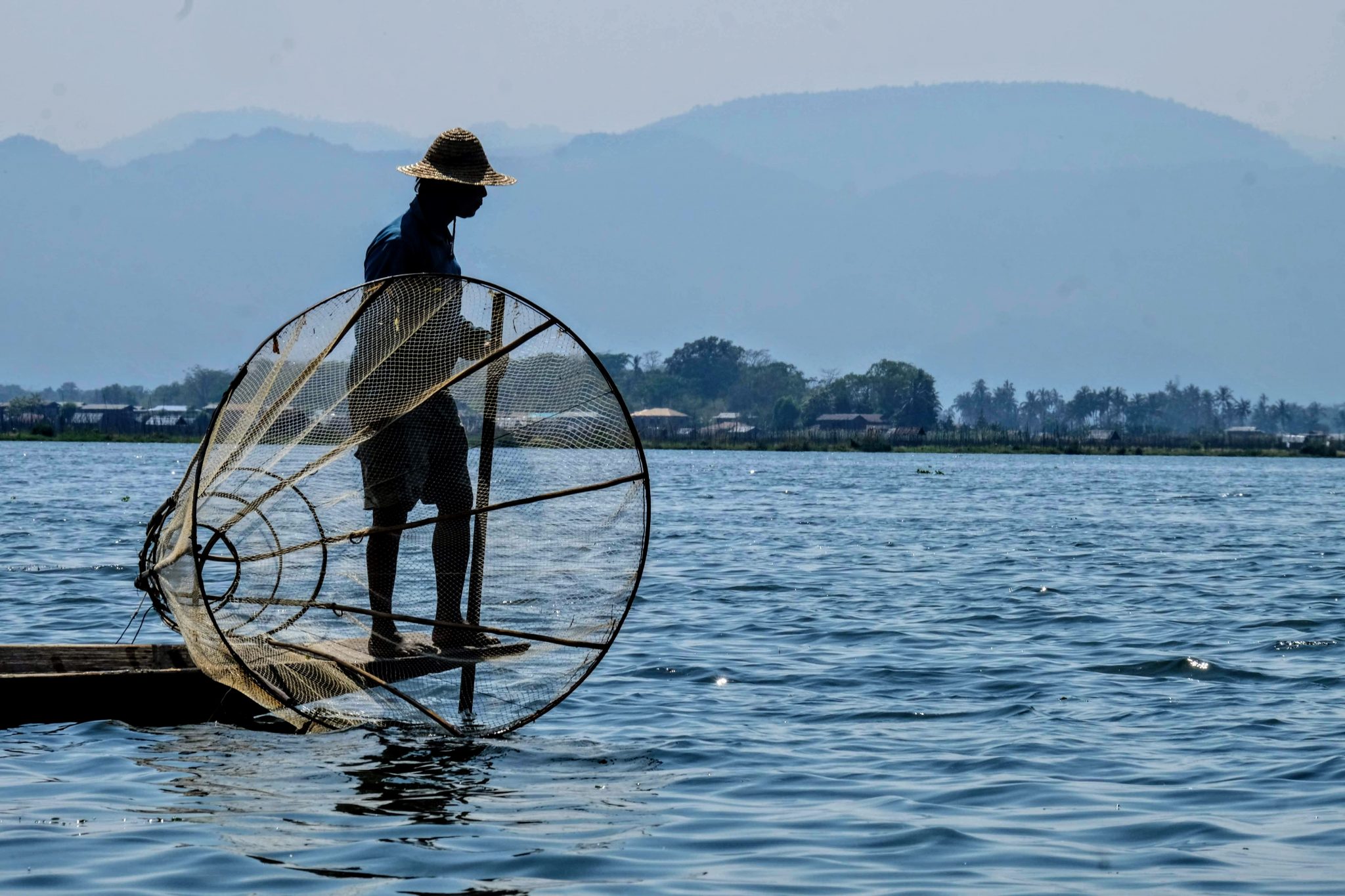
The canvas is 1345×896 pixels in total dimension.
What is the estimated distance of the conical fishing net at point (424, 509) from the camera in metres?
7.00

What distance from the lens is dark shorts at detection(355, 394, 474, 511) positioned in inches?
277

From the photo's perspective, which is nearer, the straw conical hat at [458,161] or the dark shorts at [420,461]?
the dark shorts at [420,461]

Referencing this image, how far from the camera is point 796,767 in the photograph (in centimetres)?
710

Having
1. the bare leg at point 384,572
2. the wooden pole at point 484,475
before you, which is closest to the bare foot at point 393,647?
the bare leg at point 384,572

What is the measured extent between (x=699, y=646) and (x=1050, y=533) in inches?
570

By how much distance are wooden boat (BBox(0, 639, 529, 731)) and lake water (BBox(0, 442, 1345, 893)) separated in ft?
0.36

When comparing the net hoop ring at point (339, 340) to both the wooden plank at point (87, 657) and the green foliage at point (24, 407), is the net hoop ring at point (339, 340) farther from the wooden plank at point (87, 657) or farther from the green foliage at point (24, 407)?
the green foliage at point (24, 407)

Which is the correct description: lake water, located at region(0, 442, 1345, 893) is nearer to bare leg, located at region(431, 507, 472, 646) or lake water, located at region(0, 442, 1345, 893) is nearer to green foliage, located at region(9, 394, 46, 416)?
bare leg, located at region(431, 507, 472, 646)

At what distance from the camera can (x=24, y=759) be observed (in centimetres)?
681

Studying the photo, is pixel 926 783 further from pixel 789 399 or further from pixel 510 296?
pixel 789 399

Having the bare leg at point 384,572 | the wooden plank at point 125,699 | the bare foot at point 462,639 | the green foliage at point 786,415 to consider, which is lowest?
the wooden plank at point 125,699

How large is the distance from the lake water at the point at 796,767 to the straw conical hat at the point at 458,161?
2.71m

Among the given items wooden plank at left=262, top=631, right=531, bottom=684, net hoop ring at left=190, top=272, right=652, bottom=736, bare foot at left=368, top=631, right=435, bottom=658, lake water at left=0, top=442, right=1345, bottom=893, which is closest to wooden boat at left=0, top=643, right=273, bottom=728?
lake water at left=0, top=442, right=1345, bottom=893

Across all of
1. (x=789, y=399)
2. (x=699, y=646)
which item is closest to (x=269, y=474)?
(x=699, y=646)
